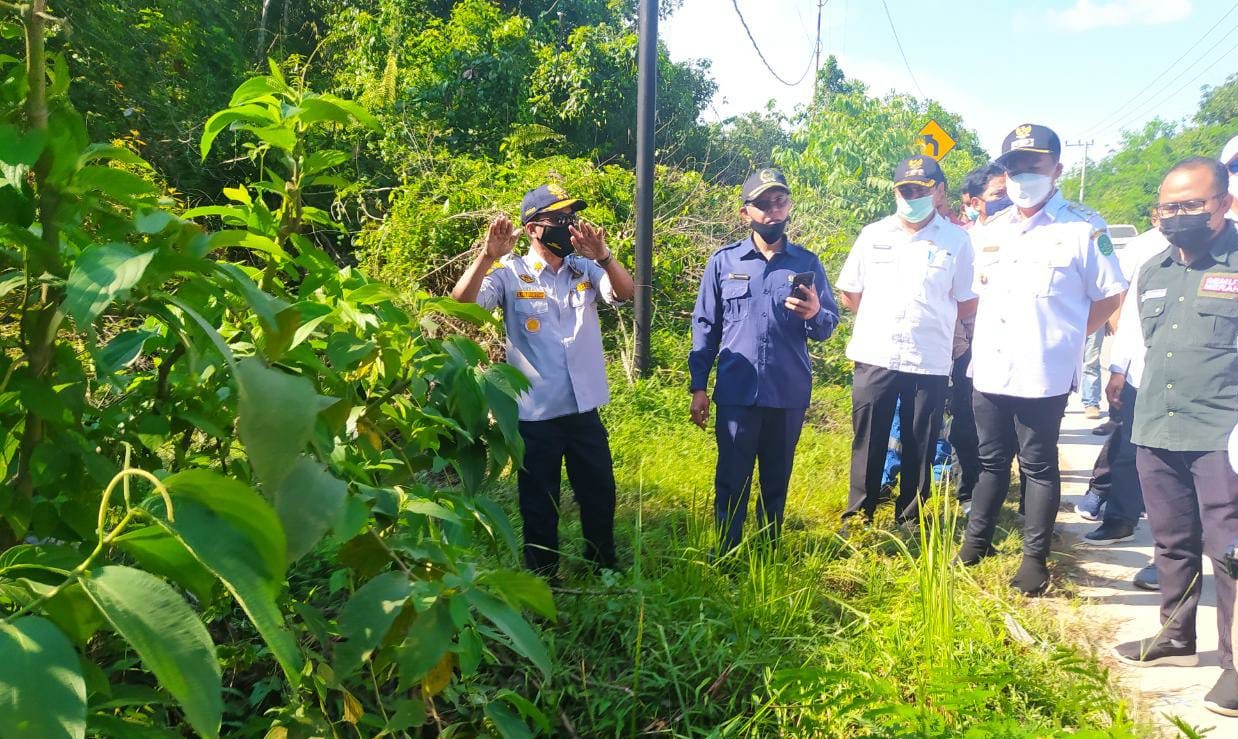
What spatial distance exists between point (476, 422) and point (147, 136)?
27.7 ft

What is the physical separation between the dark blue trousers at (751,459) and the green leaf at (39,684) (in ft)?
10.0

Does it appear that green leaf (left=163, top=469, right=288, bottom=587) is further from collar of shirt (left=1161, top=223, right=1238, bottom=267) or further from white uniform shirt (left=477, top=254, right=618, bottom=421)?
collar of shirt (left=1161, top=223, right=1238, bottom=267)

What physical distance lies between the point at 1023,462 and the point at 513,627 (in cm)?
322

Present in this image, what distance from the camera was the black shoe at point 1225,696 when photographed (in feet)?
8.32

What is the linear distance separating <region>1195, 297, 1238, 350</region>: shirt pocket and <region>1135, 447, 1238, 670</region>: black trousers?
1.37 feet

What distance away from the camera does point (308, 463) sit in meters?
0.65

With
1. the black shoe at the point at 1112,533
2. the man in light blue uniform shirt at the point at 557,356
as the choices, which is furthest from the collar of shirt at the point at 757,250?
the black shoe at the point at 1112,533

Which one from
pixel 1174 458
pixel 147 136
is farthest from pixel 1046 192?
pixel 147 136

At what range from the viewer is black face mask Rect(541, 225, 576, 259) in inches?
128

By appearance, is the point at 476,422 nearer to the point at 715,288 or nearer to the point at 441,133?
the point at 715,288

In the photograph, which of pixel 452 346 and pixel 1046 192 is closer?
pixel 452 346

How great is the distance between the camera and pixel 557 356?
315 cm

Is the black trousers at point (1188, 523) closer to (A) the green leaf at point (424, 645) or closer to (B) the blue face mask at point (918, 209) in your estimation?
(B) the blue face mask at point (918, 209)

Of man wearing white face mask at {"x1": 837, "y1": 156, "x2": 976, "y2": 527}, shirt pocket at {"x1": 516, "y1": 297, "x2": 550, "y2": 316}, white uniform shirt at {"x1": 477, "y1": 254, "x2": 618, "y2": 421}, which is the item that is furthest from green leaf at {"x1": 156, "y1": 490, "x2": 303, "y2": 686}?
man wearing white face mask at {"x1": 837, "y1": 156, "x2": 976, "y2": 527}
